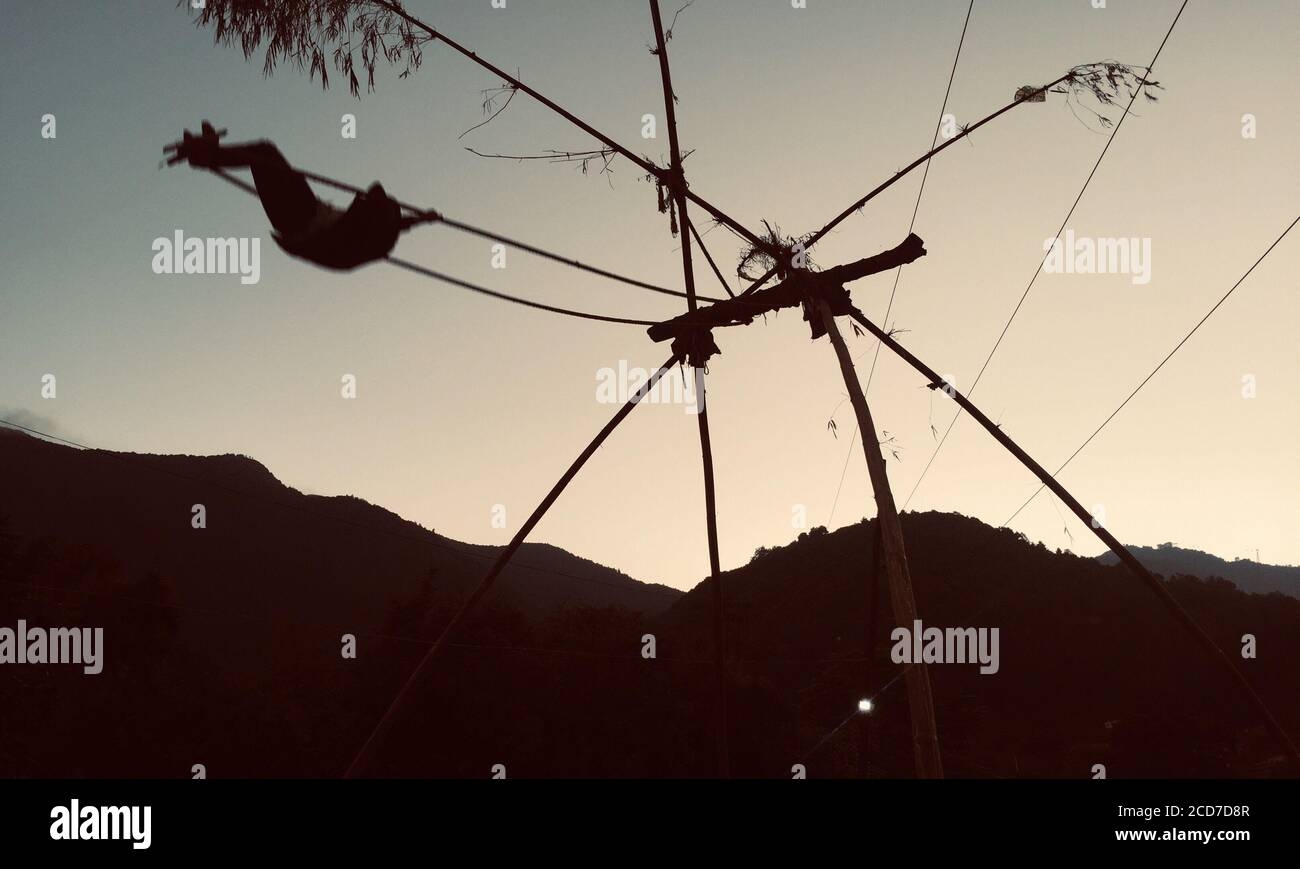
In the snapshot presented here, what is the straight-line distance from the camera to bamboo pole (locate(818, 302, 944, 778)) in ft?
12.9

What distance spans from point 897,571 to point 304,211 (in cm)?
368

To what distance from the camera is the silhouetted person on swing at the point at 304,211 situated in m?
3.43

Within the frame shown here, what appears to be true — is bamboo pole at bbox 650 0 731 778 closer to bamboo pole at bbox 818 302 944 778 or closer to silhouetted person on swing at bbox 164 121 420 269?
bamboo pole at bbox 818 302 944 778

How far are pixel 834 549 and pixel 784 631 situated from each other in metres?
16.8

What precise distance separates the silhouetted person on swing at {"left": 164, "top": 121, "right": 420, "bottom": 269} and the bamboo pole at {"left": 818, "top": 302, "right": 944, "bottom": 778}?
2807mm

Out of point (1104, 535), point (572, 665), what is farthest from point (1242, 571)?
point (1104, 535)

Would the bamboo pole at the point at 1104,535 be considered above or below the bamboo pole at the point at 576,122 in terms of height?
below

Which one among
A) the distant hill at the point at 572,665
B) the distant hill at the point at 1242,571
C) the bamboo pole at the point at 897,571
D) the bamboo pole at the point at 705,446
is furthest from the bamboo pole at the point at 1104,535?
the distant hill at the point at 1242,571

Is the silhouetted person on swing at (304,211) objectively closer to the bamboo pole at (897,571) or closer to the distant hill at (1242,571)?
the bamboo pole at (897,571)

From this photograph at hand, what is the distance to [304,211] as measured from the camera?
3654 millimetres

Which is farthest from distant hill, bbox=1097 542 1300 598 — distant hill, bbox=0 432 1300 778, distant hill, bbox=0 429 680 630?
distant hill, bbox=0 429 680 630

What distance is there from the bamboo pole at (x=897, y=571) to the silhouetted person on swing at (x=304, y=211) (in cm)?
281

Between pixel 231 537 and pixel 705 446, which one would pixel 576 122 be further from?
pixel 231 537

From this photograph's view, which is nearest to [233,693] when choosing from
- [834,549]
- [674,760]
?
[674,760]
